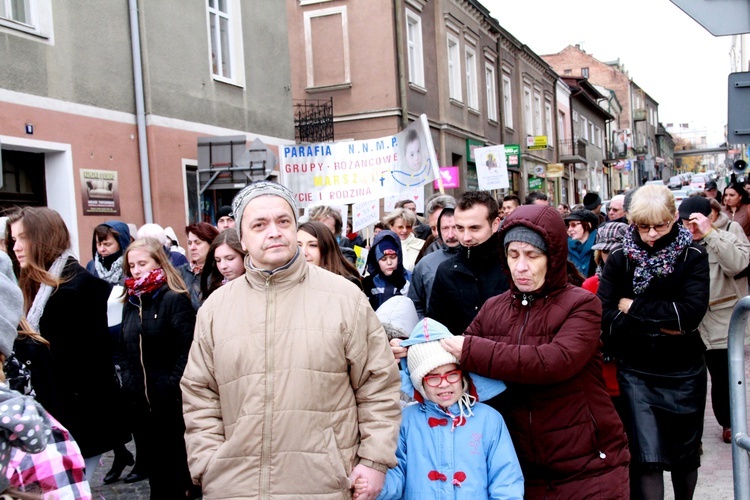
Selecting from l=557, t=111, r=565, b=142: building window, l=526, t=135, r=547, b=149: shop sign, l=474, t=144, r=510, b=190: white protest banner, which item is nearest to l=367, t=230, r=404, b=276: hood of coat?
l=474, t=144, r=510, b=190: white protest banner

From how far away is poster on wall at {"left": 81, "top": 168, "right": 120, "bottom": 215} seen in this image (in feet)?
33.4

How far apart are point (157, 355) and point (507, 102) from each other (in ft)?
90.3

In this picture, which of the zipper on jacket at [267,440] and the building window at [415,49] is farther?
the building window at [415,49]

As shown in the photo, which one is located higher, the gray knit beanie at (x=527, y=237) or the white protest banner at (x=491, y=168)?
the white protest banner at (x=491, y=168)

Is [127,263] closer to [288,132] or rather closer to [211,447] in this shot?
[211,447]

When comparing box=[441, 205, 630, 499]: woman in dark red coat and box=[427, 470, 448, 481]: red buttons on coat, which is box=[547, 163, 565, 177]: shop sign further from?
box=[427, 470, 448, 481]: red buttons on coat

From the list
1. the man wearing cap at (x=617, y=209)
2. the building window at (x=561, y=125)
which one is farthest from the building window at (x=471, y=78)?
the man wearing cap at (x=617, y=209)

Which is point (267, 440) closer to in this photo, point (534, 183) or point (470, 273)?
point (470, 273)

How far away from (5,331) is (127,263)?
2.54 meters

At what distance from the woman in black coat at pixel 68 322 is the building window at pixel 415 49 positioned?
1743cm

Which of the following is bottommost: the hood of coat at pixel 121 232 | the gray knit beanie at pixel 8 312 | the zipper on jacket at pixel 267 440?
the zipper on jacket at pixel 267 440

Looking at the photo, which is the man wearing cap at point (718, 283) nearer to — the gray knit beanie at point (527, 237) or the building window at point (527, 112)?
the gray knit beanie at point (527, 237)

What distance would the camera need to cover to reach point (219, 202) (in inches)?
544

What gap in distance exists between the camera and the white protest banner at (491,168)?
14.9 metres
